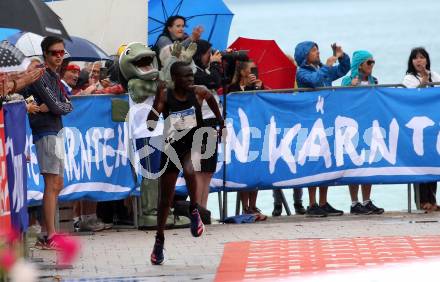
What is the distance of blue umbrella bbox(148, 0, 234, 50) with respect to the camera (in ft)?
58.2

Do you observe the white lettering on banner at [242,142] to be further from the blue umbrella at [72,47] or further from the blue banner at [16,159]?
the blue banner at [16,159]

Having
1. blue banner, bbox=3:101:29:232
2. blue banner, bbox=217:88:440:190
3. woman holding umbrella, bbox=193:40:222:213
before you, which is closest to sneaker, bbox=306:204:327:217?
blue banner, bbox=217:88:440:190

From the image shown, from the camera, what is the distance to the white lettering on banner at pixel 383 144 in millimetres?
14719

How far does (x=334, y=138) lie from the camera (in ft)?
48.2

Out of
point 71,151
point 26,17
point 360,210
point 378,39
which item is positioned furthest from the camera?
point 378,39

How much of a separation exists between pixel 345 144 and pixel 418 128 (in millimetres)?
910

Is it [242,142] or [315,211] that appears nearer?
[242,142]

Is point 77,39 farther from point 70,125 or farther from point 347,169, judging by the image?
point 347,169

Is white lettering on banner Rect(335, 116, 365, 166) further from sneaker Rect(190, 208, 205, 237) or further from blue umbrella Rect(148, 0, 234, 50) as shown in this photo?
sneaker Rect(190, 208, 205, 237)

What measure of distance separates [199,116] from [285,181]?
368 cm

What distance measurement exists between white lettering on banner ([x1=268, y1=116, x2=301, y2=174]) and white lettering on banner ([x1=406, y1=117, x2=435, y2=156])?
1394mm

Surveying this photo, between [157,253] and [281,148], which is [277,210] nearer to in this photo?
[281,148]

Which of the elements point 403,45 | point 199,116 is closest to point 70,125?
point 199,116

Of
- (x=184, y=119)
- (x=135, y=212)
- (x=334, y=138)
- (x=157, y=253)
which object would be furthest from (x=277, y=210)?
(x=157, y=253)
